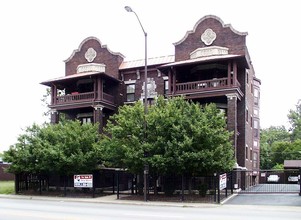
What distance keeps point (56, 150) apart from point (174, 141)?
9491 mm

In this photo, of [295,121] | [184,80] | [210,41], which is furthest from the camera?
[295,121]

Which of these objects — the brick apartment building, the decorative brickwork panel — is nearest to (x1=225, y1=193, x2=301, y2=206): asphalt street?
the brick apartment building

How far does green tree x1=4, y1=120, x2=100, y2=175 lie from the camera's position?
27.7 meters

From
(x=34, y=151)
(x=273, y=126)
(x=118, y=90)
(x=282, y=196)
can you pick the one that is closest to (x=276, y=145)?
(x=273, y=126)

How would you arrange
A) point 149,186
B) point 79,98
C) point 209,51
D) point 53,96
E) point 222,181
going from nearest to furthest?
point 222,181
point 149,186
point 209,51
point 79,98
point 53,96

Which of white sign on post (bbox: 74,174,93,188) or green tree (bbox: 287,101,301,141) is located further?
green tree (bbox: 287,101,301,141)

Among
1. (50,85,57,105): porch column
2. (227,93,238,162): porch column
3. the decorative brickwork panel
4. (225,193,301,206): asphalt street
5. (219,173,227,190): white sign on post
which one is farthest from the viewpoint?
the decorative brickwork panel

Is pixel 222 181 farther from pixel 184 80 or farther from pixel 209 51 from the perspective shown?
pixel 209 51

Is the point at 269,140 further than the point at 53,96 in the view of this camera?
Yes

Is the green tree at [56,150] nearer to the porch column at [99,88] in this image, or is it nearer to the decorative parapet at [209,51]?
the porch column at [99,88]

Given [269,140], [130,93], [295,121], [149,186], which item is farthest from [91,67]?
[269,140]

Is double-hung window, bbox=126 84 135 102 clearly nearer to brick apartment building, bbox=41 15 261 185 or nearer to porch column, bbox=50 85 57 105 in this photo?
brick apartment building, bbox=41 15 261 185

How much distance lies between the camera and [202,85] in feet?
105

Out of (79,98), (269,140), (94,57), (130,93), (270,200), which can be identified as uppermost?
(94,57)
